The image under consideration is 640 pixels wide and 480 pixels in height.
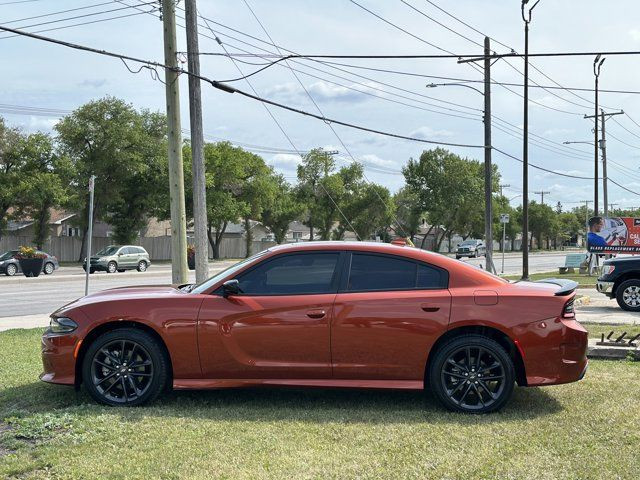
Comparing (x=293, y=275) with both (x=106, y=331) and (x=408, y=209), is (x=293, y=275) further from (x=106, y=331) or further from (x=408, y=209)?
(x=408, y=209)

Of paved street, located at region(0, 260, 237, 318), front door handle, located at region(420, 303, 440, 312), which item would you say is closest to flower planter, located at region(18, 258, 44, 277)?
paved street, located at region(0, 260, 237, 318)

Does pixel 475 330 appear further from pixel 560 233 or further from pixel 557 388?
pixel 560 233

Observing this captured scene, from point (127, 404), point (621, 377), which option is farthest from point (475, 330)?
point (127, 404)

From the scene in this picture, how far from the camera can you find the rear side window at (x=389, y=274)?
5.74m

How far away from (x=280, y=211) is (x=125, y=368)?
6043 centimetres

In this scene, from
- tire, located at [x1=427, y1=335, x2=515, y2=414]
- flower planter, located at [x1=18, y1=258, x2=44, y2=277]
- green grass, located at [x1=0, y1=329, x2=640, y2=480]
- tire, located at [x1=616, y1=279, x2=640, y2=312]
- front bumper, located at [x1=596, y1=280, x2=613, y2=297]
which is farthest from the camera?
flower planter, located at [x1=18, y1=258, x2=44, y2=277]

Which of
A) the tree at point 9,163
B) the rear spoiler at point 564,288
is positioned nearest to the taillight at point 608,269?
the rear spoiler at point 564,288

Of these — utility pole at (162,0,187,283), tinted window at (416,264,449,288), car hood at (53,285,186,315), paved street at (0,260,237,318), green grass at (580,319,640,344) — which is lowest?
paved street at (0,260,237,318)

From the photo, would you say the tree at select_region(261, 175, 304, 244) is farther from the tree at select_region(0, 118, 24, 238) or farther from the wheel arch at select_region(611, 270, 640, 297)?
the wheel arch at select_region(611, 270, 640, 297)

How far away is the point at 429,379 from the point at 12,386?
13.4ft

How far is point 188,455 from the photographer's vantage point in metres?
4.39

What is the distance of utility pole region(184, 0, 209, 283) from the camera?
11938 mm

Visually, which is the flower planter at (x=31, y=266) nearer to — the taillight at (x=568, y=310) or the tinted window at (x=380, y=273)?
the tinted window at (x=380, y=273)

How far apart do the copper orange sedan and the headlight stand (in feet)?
0.04
